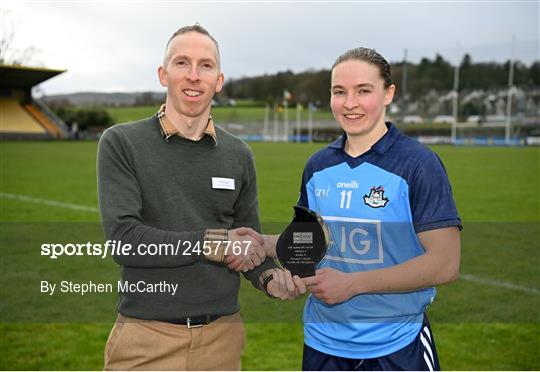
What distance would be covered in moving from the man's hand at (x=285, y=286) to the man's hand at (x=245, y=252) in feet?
0.24

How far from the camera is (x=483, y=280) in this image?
18.2 ft

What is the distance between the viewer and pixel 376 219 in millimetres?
1580

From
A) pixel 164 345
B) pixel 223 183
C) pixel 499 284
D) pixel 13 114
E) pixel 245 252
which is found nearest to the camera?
pixel 245 252

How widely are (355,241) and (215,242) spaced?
39cm

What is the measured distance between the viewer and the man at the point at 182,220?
63.1 inches

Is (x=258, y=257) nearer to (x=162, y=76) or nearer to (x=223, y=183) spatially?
(x=223, y=183)

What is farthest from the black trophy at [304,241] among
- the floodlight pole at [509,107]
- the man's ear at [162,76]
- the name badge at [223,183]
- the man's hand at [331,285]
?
the floodlight pole at [509,107]

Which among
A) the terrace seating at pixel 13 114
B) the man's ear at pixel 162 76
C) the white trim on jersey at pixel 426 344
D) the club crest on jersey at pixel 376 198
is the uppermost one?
the man's ear at pixel 162 76

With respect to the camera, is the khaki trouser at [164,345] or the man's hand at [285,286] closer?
the man's hand at [285,286]

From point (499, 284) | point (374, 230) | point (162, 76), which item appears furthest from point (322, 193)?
point (499, 284)

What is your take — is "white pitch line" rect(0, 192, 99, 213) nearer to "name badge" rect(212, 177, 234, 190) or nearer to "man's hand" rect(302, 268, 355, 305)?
"name badge" rect(212, 177, 234, 190)

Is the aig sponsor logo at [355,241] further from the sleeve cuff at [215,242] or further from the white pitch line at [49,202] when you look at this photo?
the white pitch line at [49,202]

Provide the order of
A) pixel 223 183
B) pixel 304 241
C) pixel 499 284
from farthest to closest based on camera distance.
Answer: pixel 499 284 < pixel 223 183 < pixel 304 241

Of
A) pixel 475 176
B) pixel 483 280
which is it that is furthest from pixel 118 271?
pixel 475 176
